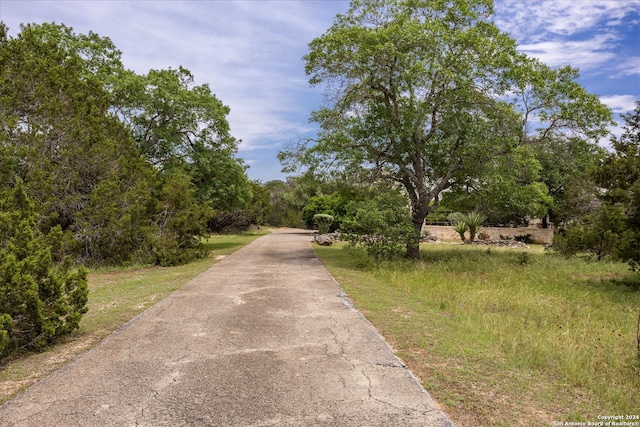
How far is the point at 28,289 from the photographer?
559 centimetres

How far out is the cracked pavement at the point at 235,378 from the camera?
3744 mm

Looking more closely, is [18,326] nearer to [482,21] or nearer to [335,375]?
[335,375]

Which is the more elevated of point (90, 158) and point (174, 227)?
point (90, 158)

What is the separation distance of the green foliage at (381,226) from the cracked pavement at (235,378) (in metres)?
8.78

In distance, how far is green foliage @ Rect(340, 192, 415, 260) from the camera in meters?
16.3

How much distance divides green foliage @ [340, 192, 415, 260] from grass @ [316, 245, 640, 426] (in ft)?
10.6

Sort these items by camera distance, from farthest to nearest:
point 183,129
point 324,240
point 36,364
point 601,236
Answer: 1. point 324,240
2. point 183,129
3. point 601,236
4. point 36,364

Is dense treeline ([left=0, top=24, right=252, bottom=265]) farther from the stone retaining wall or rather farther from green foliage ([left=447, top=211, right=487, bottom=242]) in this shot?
the stone retaining wall

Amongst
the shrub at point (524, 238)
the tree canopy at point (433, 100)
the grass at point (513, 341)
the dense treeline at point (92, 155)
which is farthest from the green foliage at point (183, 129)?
the shrub at point (524, 238)

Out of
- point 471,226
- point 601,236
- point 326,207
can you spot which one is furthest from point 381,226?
point 326,207

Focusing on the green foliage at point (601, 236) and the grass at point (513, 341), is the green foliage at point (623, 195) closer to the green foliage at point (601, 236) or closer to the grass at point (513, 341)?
the green foliage at point (601, 236)

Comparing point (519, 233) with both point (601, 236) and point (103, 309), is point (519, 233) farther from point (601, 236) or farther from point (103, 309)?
point (103, 309)

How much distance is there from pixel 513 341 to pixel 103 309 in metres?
7.61

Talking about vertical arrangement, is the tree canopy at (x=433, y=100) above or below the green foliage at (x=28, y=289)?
above
